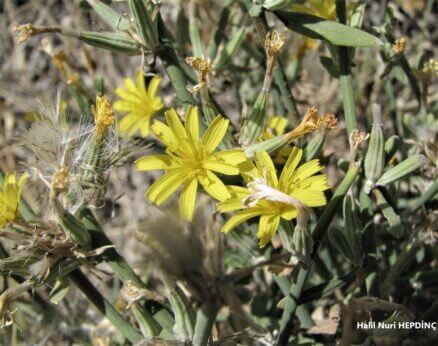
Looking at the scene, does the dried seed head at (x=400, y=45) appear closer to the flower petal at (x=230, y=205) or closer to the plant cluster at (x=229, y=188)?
the plant cluster at (x=229, y=188)

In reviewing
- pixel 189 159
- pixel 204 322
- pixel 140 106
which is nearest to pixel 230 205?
pixel 189 159

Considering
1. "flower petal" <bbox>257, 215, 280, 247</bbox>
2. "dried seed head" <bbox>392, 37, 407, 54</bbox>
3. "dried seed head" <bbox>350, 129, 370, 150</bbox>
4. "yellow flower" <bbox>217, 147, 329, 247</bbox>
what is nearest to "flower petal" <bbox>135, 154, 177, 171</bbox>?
"yellow flower" <bbox>217, 147, 329, 247</bbox>

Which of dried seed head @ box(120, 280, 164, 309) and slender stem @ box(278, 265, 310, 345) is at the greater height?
dried seed head @ box(120, 280, 164, 309)

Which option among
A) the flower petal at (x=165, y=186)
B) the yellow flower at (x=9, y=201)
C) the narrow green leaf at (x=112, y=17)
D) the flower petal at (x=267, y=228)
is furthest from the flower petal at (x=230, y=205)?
the narrow green leaf at (x=112, y=17)

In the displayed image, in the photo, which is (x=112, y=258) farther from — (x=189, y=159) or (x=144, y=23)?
(x=144, y=23)

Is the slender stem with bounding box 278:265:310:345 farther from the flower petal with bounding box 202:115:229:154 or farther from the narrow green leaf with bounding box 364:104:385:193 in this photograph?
the flower petal with bounding box 202:115:229:154
